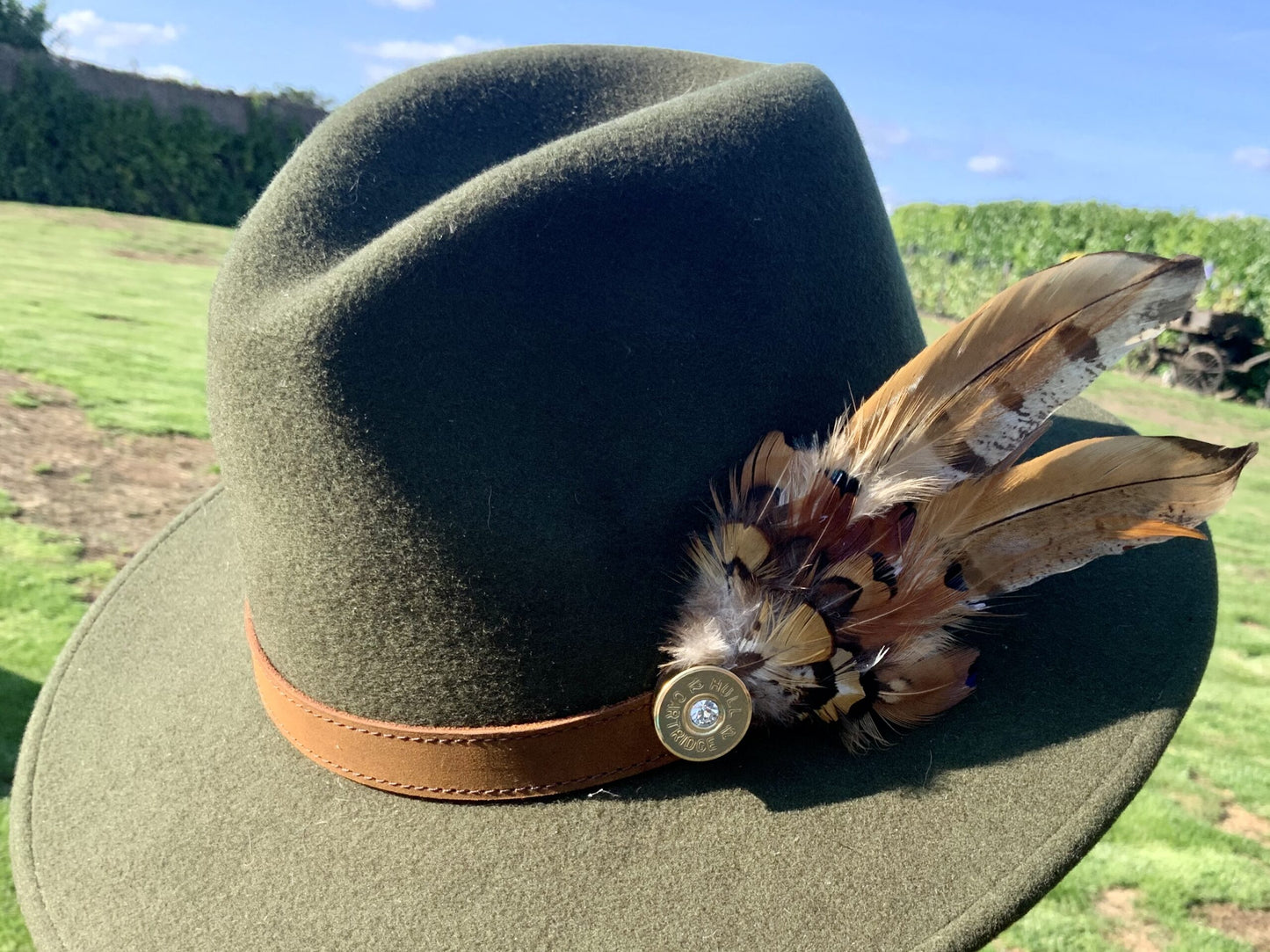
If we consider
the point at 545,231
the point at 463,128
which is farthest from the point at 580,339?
the point at 463,128

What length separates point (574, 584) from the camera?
118cm

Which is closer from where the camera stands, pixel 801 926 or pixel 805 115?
pixel 801 926

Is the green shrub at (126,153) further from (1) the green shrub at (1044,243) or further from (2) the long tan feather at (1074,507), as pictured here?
(2) the long tan feather at (1074,507)

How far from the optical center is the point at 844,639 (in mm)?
1197

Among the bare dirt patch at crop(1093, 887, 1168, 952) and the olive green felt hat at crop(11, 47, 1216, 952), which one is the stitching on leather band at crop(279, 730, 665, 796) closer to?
the olive green felt hat at crop(11, 47, 1216, 952)

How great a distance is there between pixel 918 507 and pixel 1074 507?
0.69 ft

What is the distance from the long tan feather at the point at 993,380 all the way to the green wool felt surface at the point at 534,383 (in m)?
0.12

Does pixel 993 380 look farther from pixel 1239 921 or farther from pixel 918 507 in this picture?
pixel 1239 921

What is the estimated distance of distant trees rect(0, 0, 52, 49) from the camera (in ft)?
71.4

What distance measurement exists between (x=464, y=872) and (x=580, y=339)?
0.68 metres

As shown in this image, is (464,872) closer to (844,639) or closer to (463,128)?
(844,639)

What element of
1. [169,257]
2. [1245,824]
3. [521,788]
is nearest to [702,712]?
[521,788]

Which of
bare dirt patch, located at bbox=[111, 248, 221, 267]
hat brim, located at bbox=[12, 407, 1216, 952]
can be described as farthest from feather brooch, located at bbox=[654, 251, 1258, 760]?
bare dirt patch, located at bbox=[111, 248, 221, 267]

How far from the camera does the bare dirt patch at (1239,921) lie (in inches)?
105
